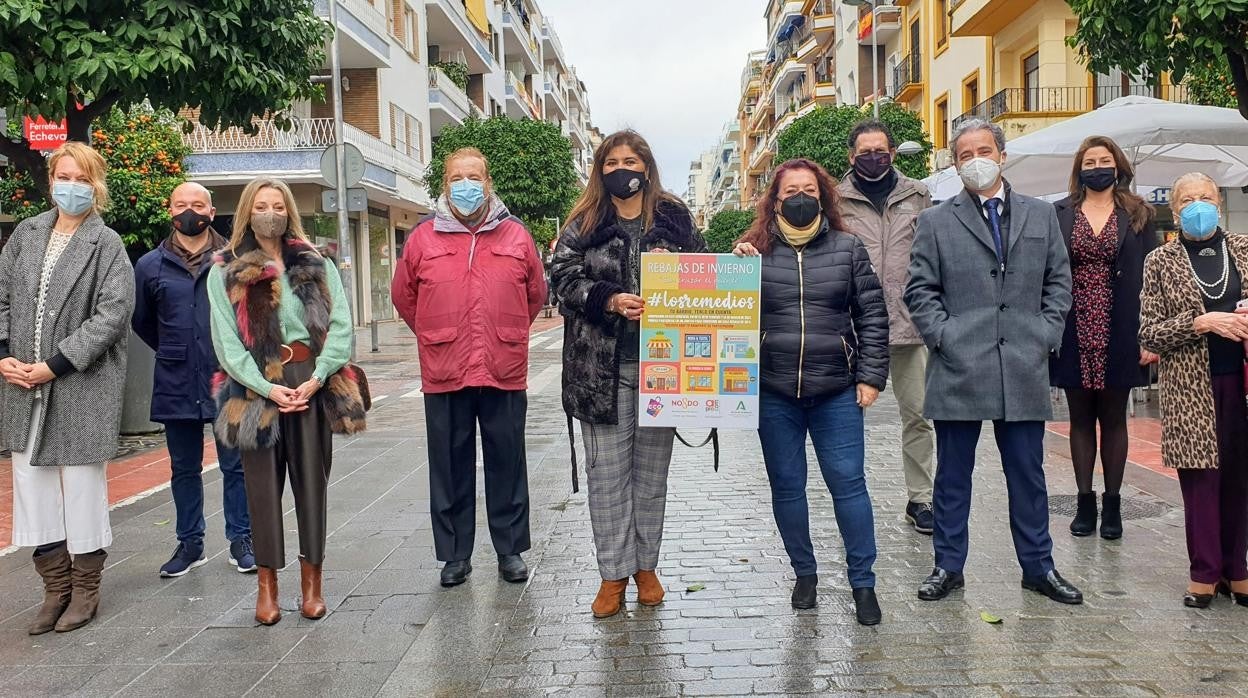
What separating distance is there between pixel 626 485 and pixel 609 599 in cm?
50

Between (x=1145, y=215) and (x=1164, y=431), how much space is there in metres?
1.46

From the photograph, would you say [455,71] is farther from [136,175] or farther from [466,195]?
[466,195]

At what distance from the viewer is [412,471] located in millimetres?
8148

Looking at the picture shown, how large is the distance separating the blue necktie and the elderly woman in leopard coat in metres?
0.73

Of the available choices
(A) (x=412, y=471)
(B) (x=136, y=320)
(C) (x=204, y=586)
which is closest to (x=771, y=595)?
(C) (x=204, y=586)

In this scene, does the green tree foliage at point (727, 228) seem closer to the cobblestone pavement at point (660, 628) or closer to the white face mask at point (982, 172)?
the cobblestone pavement at point (660, 628)

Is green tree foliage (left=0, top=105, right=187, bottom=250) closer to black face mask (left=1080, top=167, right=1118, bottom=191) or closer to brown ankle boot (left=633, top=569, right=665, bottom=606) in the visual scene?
brown ankle boot (left=633, top=569, right=665, bottom=606)

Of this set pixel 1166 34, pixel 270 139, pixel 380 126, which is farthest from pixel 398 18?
pixel 1166 34

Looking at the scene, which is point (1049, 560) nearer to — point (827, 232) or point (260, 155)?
point (827, 232)

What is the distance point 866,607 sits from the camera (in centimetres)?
427

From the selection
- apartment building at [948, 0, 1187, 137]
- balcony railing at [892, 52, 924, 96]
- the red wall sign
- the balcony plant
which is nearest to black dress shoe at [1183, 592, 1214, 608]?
the red wall sign

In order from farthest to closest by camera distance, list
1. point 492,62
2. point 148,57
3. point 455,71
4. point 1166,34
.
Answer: point 492,62 → point 455,71 → point 1166,34 → point 148,57

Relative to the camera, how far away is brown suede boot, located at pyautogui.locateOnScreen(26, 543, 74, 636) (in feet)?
15.0

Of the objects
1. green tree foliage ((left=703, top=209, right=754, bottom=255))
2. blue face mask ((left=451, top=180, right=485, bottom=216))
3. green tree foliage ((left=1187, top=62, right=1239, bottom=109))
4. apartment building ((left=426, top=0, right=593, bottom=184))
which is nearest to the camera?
blue face mask ((left=451, top=180, right=485, bottom=216))
